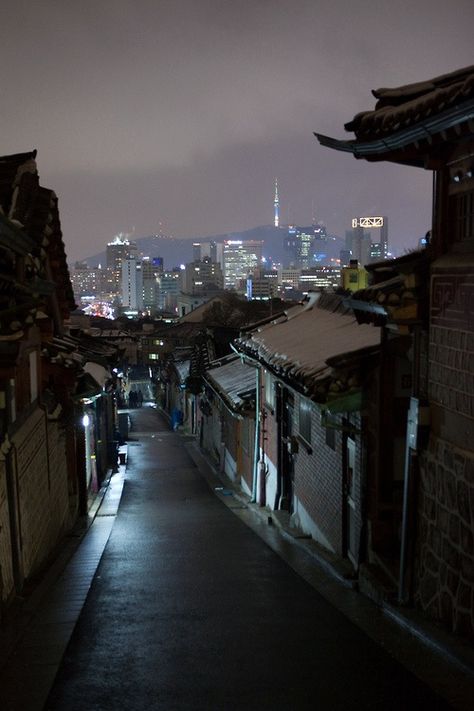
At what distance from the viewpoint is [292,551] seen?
14.8 meters

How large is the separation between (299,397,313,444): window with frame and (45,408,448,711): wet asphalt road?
2.76 meters

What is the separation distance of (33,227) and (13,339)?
19.2 feet

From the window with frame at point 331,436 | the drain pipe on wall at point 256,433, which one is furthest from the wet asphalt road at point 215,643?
the drain pipe on wall at point 256,433

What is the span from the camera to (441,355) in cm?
890

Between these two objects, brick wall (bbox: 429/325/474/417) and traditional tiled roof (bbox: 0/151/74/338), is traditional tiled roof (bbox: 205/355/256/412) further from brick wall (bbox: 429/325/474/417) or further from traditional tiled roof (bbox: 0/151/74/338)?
brick wall (bbox: 429/325/474/417)

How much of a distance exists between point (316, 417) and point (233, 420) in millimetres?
13403

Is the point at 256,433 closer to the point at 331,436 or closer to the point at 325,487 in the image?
the point at 325,487

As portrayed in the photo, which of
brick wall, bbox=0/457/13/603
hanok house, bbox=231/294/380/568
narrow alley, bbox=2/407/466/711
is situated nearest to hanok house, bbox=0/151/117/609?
brick wall, bbox=0/457/13/603

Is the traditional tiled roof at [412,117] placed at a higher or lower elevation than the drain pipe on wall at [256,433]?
higher

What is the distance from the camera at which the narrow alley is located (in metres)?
7.10

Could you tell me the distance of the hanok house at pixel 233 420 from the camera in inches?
927

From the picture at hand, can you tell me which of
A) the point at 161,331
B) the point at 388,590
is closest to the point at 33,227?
the point at 388,590

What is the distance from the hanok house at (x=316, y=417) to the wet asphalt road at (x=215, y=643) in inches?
61.6

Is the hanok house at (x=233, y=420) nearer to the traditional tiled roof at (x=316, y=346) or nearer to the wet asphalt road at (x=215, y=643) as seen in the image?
the traditional tiled roof at (x=316, y=346)
